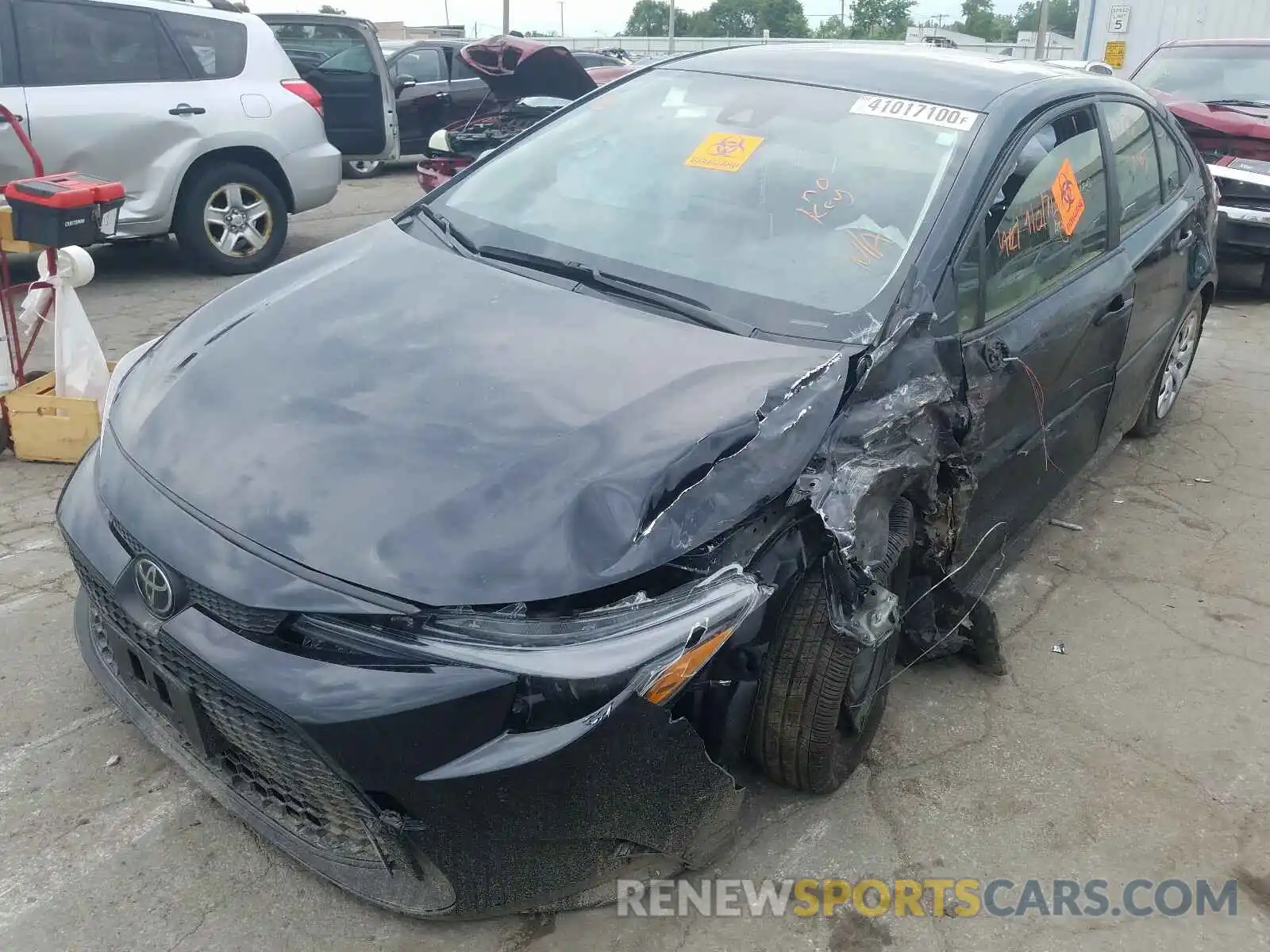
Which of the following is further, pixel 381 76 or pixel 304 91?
pixel 381 76

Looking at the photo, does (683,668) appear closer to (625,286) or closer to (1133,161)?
(625,286)

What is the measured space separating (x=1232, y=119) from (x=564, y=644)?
766cm

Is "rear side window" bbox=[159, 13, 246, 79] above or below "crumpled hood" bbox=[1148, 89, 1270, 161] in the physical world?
above

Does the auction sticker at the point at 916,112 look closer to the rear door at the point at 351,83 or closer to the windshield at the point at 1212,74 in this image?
the windshield at the point at 1212,74

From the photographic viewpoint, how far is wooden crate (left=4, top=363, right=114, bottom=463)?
4031 mm

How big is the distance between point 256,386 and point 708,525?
1073 mm

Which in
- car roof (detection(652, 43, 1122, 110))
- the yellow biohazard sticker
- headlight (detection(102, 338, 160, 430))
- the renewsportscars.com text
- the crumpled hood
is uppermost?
car roof (detection(652, 43, 1122, 110))

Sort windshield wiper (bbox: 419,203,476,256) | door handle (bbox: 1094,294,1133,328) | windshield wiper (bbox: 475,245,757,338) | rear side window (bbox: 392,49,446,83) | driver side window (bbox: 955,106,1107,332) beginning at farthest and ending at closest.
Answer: rear side window (bbox: 392,49,446,83) < door handle (bbox: 1094,294,1133,328) < windshield wiper (bbox: 419,203,476,256) < driver side window (bbox: 955,106,1107,332) < windshield wiper (bbox: 475,245,757,338)

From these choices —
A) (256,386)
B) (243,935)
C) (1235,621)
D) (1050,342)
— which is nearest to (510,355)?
(256,386)

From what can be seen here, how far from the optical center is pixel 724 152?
9.75 ft

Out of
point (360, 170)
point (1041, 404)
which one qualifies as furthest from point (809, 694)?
point (360, 170)

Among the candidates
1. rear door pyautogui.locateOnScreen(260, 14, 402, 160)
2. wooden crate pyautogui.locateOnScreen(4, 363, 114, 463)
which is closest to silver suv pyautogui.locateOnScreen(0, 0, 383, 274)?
rear door pyautogui.locateOnScreen(260, 14, 402, 160)

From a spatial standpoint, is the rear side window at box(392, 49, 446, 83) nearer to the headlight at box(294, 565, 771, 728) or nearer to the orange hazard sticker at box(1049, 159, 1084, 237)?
the orange hazard sticker at box(1049, 159, 1084, 237)

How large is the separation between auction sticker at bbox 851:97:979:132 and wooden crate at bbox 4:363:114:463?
9.96 feet
